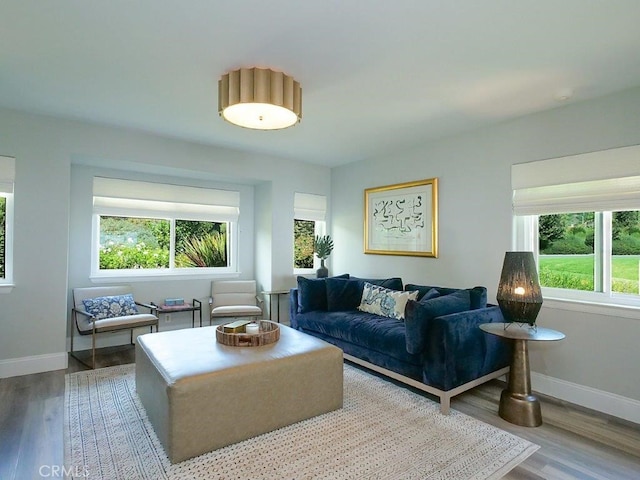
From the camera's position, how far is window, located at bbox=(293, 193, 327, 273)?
5.16 metres

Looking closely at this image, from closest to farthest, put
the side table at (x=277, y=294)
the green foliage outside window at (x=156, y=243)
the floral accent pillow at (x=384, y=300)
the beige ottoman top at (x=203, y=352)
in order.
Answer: the beige ottoman top at (x=203, y=352), the floral accent pillow at (x=384, y=300), the green foliage outside window at (x=156, y=243), the side table at (x=277, y=294)

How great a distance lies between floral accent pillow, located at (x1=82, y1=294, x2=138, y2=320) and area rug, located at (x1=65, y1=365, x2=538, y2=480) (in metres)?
1.12

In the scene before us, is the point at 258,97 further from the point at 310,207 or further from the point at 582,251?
the point at 310,207

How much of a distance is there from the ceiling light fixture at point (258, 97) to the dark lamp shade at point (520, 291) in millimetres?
1925

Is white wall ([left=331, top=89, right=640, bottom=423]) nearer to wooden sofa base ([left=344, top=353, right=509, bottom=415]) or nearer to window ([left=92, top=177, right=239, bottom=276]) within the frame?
wooden sofa base ([left=344, top=353, right=509, bottom=415])

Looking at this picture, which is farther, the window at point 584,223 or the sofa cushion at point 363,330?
the sofa cushion at point 363,330

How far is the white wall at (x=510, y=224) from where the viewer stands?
107 inches

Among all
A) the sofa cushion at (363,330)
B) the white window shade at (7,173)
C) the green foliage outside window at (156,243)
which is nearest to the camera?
the sofa cushion at (363,330)

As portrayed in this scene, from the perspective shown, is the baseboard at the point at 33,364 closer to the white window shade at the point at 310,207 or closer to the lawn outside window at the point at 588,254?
the white window shade at the point at 310,207

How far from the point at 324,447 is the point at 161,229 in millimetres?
3572

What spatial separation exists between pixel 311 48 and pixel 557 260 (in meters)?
2.74

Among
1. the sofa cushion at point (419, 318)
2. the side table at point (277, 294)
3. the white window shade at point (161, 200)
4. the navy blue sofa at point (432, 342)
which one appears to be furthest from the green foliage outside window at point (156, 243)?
the sofa cushion at point (419, 318)

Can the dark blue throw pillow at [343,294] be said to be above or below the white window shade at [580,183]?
below

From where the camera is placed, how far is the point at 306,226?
5.44 meters
